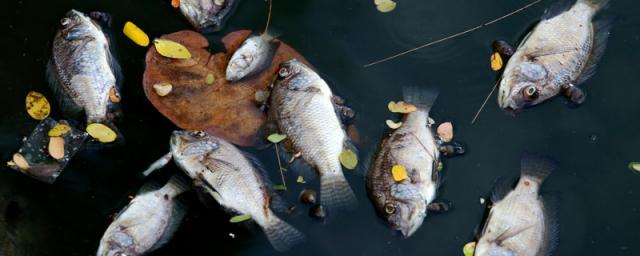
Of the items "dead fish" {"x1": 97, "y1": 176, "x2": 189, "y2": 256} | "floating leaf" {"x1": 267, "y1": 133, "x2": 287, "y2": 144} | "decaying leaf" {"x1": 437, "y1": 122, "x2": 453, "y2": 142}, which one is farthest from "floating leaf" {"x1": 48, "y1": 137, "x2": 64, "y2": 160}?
"decaying leaf" {"x1": 437, "y1": 122, "x2": 453, "y2": 142}

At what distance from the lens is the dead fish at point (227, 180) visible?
229 inches

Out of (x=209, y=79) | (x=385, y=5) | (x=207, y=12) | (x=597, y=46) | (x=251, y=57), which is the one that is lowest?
(x=597, y=46)

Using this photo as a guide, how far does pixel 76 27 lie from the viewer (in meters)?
6.39

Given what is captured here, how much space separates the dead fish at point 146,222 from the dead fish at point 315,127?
1.17 meters

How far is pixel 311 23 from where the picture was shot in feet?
21.6

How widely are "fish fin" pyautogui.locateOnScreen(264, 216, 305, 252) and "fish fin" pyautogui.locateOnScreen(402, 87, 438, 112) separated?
1668mm

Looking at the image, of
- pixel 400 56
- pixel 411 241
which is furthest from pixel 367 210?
pixel 400 56

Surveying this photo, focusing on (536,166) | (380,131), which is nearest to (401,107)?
(380,131)

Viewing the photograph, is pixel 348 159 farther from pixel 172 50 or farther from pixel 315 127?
pixel 172 50

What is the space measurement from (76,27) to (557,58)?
4736 millimetres

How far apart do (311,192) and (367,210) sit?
1.85ft

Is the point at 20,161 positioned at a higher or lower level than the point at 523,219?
higher

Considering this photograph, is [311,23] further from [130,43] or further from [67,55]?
[67,55]

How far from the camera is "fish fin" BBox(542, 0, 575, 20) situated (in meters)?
6.24
